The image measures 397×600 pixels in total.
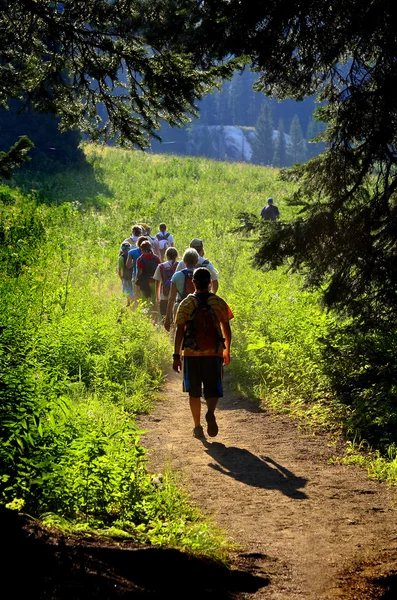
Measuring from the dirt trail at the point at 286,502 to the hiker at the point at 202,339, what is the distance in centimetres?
64

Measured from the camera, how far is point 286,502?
20.7 ft

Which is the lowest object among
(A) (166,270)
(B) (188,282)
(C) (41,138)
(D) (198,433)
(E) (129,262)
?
(D) (198,433)

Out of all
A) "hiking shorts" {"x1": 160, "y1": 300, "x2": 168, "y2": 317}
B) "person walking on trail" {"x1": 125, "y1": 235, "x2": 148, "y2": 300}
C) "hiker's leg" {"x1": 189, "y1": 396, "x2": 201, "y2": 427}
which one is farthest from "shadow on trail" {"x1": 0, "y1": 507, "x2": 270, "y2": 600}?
"person walking on trail" {"x1": 125, "y1": 235, "x2": 148, "y2": 300}

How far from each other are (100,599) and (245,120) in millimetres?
171000

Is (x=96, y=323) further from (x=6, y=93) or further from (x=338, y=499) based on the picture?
(x=338, y=499)

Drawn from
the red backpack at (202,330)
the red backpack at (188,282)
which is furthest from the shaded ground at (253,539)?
the red backpack at (188,282)

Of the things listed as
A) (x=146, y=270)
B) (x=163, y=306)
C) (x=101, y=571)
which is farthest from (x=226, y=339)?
(x=146, y=270)

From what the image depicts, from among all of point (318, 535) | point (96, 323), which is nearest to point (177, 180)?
point (96, 323)

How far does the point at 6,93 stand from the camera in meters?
7.43

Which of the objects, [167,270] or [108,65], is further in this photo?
[167,270]

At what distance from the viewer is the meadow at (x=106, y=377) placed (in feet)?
16.9

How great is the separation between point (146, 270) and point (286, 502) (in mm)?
7993

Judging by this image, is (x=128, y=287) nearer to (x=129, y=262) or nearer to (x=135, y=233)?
(x=129, y=262)

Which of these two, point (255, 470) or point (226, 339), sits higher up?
point (226, 339)
